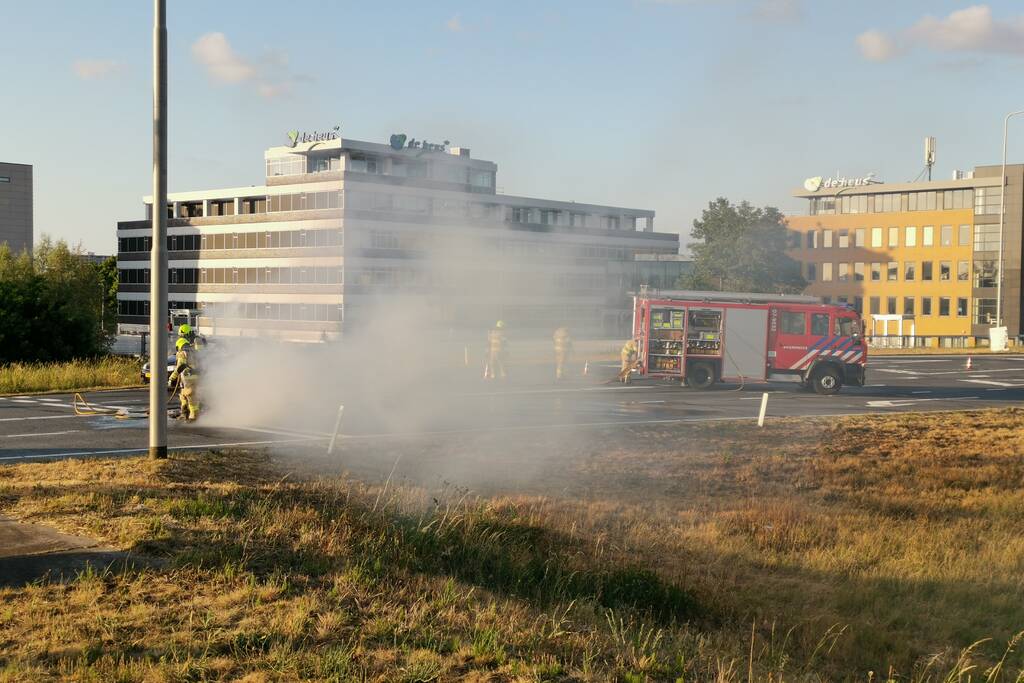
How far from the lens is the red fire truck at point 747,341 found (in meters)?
33.0

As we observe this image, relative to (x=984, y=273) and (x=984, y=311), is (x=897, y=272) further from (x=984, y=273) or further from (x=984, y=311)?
(x=984, y=311)

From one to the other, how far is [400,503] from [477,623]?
472 cm

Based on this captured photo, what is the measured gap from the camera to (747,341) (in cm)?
3319

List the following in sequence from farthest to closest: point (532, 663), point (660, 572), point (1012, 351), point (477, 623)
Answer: point (1012, 351)
point (660, 572)
point (477, 623)
point (532, 663)

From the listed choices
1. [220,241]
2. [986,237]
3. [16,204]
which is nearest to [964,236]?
[986,237]

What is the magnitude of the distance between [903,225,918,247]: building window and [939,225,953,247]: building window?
8.39ft

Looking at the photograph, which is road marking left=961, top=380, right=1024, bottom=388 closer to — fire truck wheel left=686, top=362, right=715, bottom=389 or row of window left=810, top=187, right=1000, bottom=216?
fire truck wheel left=686, top=362, right=715, bottom=389

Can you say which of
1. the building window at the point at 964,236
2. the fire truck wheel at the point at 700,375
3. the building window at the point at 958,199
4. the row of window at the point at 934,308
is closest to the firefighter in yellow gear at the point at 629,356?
the fire truck wheel at the point at 700,375

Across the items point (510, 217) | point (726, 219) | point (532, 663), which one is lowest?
Result: point (532, 663)

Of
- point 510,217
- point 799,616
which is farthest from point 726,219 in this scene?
point 799,616

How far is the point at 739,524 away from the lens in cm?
1402

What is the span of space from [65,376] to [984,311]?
92710 millimetres

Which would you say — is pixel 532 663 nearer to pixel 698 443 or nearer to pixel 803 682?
pixel 803 682

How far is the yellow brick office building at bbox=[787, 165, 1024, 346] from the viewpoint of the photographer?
9538cm
